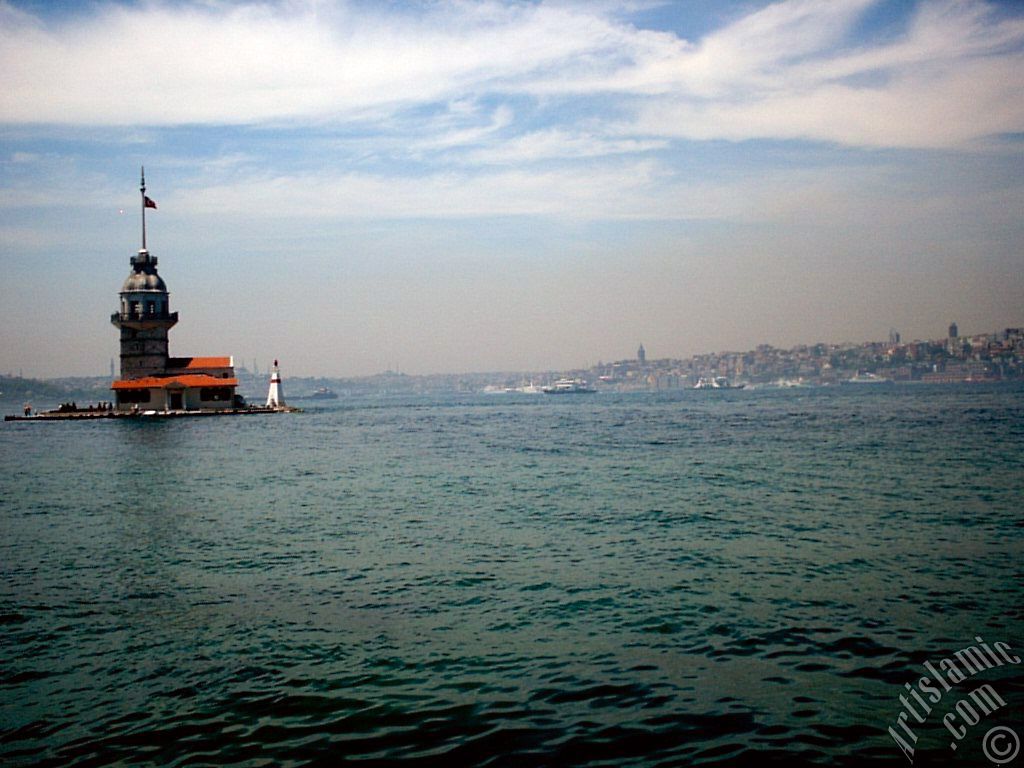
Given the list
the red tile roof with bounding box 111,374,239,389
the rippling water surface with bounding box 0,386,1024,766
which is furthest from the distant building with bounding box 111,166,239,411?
the rippling water surface with bounding box 0,386,1024,766

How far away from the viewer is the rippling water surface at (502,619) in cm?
874

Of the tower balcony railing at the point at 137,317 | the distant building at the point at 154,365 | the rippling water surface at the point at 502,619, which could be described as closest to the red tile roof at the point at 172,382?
the distant building at the point at 154,365

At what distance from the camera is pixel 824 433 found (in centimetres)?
5409

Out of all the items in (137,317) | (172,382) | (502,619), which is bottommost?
(502,619)

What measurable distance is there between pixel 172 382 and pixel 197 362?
7.36 meters

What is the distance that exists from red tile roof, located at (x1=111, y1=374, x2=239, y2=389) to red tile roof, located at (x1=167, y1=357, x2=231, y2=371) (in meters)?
1.93

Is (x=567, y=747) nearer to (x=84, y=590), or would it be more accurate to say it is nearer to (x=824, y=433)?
(x=84, y=590)

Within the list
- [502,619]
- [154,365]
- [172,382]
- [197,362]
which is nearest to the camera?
[502,619]

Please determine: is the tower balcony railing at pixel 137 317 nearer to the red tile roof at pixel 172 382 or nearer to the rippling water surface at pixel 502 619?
the red tile roof at pixel 172 382

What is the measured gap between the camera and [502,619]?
41.9 feet

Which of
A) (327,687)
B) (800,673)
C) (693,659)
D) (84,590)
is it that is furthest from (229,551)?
(800,673)

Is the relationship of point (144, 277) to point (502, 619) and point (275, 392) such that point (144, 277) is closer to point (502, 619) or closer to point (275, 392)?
point (275, 392)

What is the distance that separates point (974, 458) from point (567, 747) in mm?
32793

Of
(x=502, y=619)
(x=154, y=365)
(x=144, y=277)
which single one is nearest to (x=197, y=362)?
(x=154, y=365)
